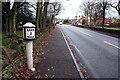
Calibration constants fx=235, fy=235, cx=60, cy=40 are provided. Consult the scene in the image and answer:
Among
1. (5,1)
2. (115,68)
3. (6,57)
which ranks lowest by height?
(115,68)

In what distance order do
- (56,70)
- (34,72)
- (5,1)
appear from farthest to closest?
(5,1) → (56,70) → (34,72)

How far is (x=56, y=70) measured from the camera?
27.5 ft

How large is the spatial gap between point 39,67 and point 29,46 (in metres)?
1.05

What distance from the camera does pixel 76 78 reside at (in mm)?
7305

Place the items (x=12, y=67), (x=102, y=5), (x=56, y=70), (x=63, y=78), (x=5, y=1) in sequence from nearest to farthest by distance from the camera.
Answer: (x=12, y=67) < (x=63, y=78) < (x=56, y=70) < (x=5, y=1) < (x=102, y=5)

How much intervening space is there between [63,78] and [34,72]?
1.17 meters

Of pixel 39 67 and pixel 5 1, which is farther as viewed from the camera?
pixel 5 1

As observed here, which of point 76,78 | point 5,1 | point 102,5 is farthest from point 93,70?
point 102,5

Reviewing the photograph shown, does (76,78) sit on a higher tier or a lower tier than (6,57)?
lower

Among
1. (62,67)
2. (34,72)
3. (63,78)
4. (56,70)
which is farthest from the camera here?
(62,67)

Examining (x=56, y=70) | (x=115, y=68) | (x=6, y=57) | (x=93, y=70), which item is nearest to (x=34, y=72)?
(x=56, y=70)

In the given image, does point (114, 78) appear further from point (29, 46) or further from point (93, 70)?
point (29, 46)

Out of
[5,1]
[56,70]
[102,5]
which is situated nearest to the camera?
[56,70]

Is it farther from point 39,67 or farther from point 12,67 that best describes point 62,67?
point 12,67
